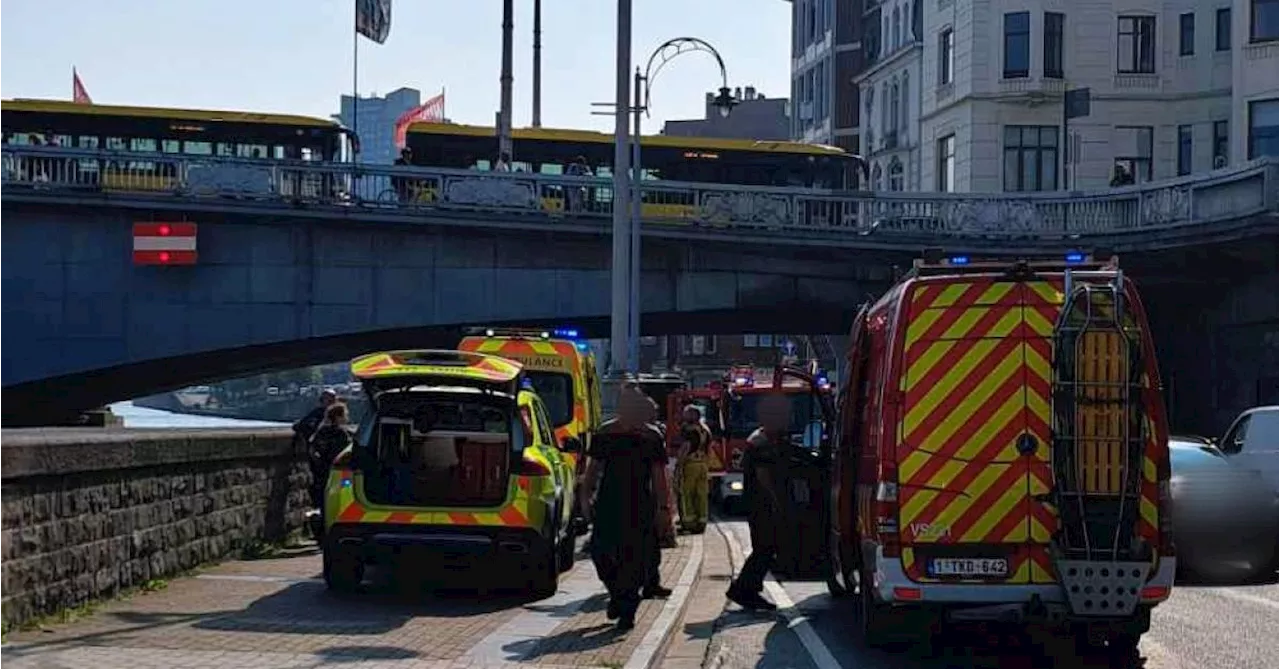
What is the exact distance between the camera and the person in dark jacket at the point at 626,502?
489 inches

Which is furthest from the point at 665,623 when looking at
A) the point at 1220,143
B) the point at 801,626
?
the point at 1220,143

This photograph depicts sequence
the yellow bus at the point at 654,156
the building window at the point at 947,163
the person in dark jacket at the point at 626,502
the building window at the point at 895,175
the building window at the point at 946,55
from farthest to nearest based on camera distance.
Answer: the building window at the point at 895,175
the building window at the point at 947,163
the building window at the point at 946,55
the yellow bus at the point at 654,156
the person in dark jacket at the point at 626,502

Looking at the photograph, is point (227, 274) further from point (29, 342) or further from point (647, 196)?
point (647, 196)

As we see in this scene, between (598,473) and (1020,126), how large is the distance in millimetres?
52402

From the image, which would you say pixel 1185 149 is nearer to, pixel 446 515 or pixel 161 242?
pixel 161 242

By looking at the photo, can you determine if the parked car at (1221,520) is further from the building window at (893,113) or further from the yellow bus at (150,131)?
the building window at (893,113)

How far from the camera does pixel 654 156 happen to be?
4481 centimetres

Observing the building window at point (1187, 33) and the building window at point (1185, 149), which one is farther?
the building window at point (1187, 33)

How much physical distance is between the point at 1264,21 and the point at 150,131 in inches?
1317

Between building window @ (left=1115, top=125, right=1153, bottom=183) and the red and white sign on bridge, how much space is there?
3555cm

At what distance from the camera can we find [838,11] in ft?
289

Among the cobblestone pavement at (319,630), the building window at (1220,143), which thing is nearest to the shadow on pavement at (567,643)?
the cobblestone pavement at (319,630)

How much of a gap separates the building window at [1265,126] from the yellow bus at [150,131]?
29.2m

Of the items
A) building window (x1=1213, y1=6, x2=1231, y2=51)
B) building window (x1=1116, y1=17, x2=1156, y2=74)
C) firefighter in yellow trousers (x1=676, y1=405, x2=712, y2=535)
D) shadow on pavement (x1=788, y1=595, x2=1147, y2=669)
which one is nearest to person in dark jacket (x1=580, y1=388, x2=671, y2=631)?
shadow on pavement (x1=788, y1=595, x2=1147, y2=669)
